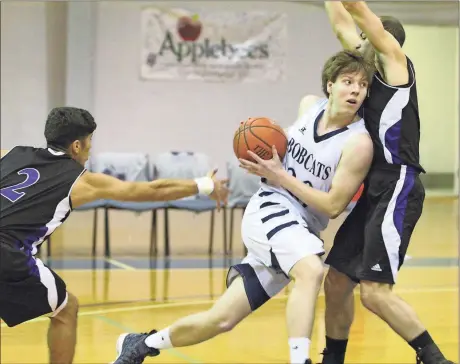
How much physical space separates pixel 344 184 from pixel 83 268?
5.38m

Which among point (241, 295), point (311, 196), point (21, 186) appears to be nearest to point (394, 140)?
point (311, 196)

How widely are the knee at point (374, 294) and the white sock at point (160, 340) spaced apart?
1036mm

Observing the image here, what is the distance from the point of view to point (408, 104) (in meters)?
4.20

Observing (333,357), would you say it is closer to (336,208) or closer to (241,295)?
(241,295)

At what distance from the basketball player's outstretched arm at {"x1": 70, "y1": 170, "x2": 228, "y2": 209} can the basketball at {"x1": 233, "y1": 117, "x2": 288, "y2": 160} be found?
0.34 metres

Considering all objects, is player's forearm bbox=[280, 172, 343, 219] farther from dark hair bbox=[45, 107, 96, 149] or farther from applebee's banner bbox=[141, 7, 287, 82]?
applebee's banner bbox=[141, 7, 287, 82]

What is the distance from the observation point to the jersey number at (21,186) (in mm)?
4312

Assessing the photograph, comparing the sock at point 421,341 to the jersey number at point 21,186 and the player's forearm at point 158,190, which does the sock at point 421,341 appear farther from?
the jersey number at point 21,186

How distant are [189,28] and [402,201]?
9.74 metres

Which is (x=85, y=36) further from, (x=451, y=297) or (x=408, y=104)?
(x=408, y=104)

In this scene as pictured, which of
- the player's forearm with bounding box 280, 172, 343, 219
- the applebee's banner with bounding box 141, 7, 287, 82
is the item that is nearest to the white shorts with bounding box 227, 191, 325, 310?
the player's forearm with bounding box 280, 172, 343, 219

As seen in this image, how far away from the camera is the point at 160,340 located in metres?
4.52

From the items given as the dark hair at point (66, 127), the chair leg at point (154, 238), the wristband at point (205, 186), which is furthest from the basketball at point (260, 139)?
the chair leg at point (154, 238)

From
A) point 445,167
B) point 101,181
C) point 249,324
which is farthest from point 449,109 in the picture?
point 101,181
